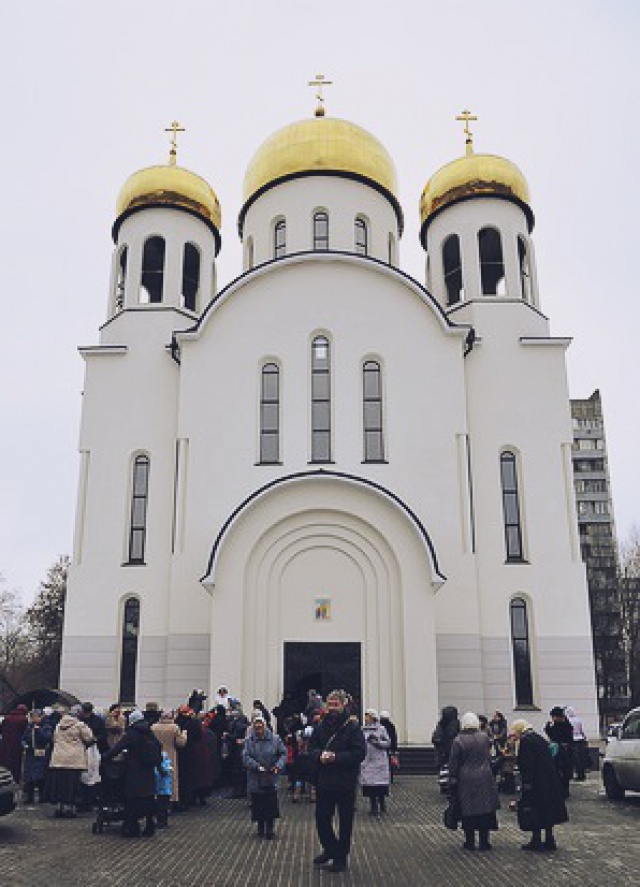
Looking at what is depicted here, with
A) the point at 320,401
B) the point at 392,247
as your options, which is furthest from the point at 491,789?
the point at 392,247

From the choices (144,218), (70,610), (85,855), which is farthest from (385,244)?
(85,855)

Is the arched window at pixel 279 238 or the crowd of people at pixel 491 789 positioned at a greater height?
the arched window at pixel 279 238

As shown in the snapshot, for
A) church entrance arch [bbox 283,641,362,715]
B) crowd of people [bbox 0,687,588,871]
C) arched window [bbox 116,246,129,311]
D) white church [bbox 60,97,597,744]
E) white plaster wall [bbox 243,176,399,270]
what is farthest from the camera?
white plaster wall [bbox 243,176,399,270]

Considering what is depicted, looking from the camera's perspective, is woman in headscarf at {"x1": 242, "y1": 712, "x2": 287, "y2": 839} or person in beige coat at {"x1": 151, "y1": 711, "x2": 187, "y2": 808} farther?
person in beige coat at {"x1": 151, "y1": 711, "x2": 187, "y2": 808}

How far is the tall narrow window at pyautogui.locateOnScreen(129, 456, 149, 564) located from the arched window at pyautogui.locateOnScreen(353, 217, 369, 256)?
886 cm

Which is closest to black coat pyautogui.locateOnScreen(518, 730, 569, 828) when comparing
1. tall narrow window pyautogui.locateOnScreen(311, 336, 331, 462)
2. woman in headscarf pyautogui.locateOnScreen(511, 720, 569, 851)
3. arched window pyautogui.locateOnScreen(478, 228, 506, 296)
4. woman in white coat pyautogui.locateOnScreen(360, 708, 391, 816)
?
woman in headscarf pyautogui.locateOnScreen(511, 720, 569, 851)

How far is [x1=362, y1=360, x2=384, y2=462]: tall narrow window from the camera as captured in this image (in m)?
19.7

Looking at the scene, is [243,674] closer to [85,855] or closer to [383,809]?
[383,809]

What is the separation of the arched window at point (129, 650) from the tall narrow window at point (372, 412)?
6456mm

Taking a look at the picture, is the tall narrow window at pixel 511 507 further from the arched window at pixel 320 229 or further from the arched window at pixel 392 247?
the arched window at pixel 320 229

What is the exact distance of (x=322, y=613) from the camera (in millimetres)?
18000

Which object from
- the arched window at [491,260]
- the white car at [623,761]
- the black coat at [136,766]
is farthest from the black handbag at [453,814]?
the arched window at [491,260]

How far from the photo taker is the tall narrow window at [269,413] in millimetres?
19719

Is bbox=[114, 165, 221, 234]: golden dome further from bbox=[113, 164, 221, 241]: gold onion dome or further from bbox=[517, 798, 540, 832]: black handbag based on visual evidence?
bbox=[517, 798, 540, 832]: black handbag
